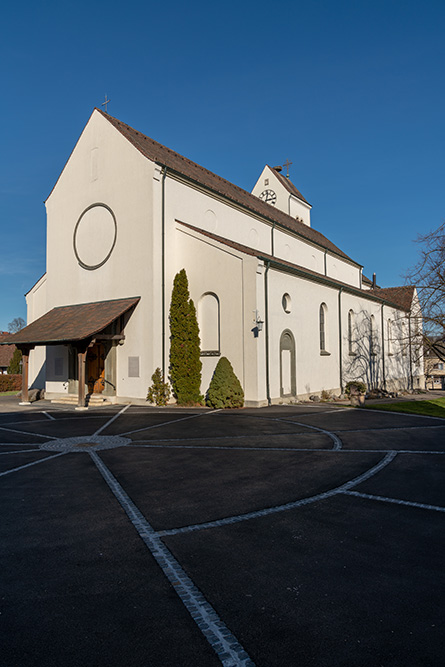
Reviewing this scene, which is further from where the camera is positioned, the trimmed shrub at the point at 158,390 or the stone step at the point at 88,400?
the stone step at the point at 88,400

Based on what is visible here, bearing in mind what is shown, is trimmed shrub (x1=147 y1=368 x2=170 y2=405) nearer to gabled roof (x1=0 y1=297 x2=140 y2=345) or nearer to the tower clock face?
gabled roof (x1=0 y1=297 x2=140 y2=345)

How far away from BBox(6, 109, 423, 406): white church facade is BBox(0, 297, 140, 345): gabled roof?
0.30 ft

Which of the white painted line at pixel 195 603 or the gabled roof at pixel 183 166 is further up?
the gabled roof at pixel 183 166

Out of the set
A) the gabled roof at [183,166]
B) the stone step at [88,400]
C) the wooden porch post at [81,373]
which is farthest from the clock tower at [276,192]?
the wooden porch post at [81,373]

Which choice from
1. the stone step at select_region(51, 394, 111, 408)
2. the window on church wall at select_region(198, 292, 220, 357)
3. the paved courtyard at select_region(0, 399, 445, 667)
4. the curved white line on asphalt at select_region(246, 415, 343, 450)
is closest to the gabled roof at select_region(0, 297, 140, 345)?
the window on church wall at select_region(198, 292, 220, 357)

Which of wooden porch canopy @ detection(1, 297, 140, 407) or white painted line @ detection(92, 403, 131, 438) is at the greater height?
wooden porch canopy @ detection(1, 297, 140, 407)

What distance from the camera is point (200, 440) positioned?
11102mm

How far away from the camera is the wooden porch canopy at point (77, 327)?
1822 centimetres

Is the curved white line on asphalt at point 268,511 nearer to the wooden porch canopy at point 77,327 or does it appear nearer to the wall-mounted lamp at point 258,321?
the wall-mounted lamp at point 258,321

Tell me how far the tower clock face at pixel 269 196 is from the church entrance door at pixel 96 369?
20.8m

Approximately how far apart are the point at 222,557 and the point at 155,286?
15.7 meters

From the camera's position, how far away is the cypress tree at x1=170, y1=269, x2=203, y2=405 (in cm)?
1917

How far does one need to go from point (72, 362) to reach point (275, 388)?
1015cm

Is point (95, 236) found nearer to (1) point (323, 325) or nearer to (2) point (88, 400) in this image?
(2) point (88, 400)
